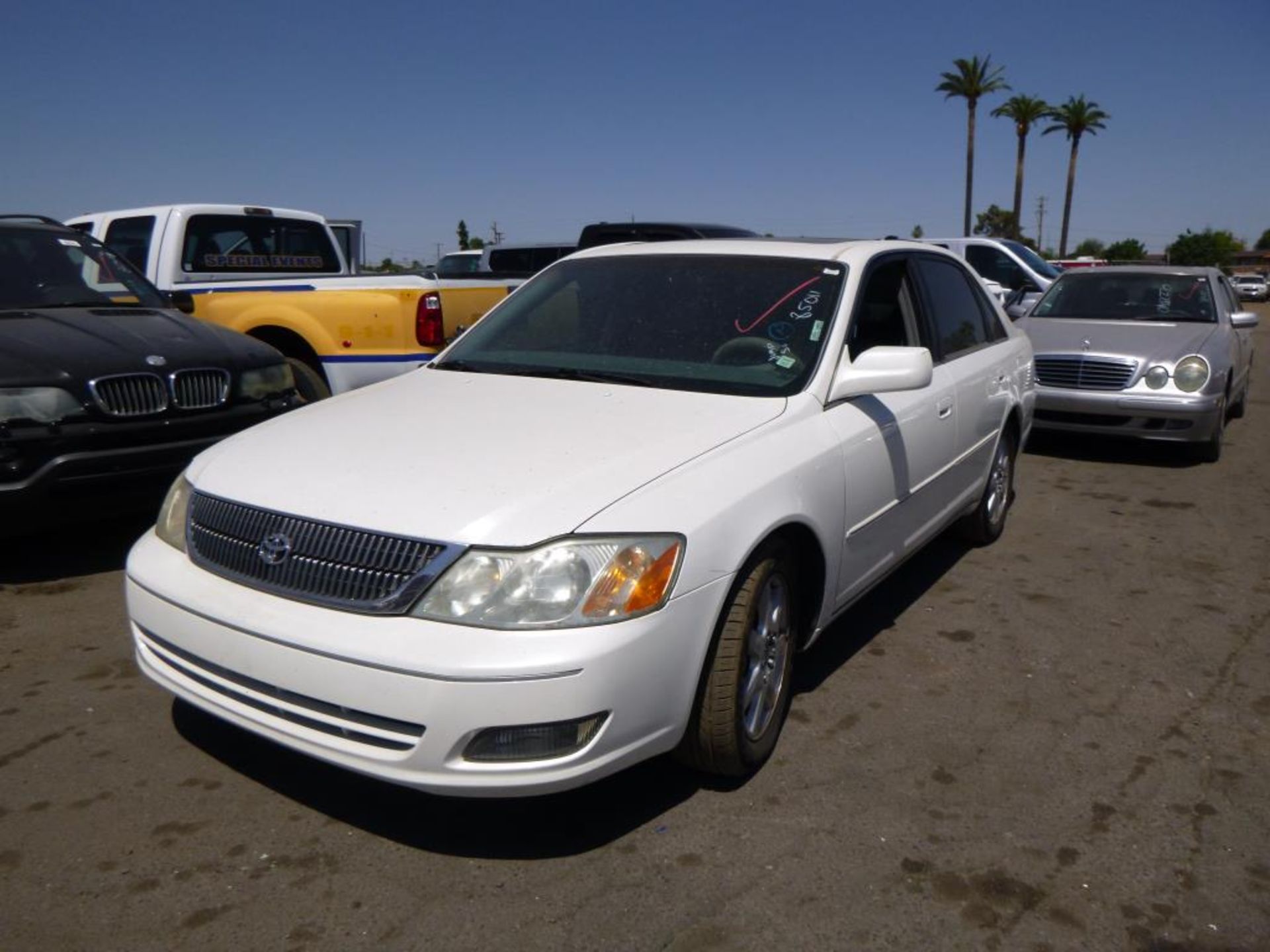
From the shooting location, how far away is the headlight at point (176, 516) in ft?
10.4

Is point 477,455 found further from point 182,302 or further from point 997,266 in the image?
point 997,266

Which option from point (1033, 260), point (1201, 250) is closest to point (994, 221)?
point (1201, 250)

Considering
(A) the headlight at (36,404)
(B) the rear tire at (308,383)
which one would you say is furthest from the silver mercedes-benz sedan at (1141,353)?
(A) the headlight at (36,404)

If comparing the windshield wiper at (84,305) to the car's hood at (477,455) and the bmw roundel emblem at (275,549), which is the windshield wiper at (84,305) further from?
the bmw roundel emblem at (275,549)

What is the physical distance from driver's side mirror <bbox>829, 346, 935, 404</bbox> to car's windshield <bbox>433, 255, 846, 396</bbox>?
0.44 feet

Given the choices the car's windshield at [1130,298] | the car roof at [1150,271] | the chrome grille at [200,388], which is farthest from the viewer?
the car roof at [1150,271]

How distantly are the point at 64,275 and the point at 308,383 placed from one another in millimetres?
1485

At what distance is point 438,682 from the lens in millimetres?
2469

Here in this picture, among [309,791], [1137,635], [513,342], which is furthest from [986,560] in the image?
[309,791]

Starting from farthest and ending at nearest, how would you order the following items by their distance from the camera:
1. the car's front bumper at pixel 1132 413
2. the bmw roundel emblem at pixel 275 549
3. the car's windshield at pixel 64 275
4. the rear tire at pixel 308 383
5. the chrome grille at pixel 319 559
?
the car's front bumper at pixel 1132 413, the rear tire at pixel 308 383, the car's windshield at pixel 64 275, the bmw roundel emblem at pixel 275 549, the chrome grille at pixel 319 559

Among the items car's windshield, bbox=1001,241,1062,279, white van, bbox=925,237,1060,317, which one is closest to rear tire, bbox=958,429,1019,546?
white van, bbox=925,237,1060,317

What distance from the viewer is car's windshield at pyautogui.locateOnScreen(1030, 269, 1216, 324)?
909 centimetres

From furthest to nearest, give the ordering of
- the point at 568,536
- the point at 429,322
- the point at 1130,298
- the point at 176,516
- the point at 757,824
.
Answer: the point at 1130,298 → the point at 429,322 → the point at 176,516 → the point at 757,824 → the point at 568,536

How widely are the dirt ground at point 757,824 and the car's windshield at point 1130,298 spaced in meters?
5.37
